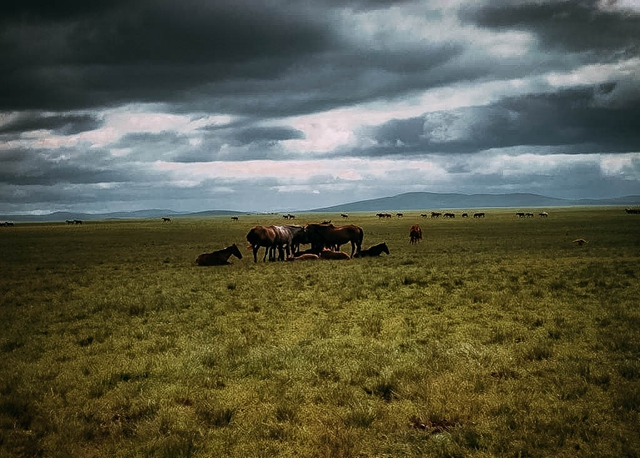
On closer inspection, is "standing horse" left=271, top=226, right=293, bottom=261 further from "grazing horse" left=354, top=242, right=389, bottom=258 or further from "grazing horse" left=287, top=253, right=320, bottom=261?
"grazing horse" left=354, top=242, right=389, bottom=258

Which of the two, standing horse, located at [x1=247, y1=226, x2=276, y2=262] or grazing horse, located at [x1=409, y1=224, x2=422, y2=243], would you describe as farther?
grazing horse, located at [x1=409, y1=224, x2=422, y2=243]

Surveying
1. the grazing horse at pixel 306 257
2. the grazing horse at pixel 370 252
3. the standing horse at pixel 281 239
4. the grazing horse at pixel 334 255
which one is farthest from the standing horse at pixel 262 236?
the grazing horse at pixel 370 252

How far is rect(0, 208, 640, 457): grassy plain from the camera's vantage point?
245 inches

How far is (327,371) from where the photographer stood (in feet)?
29.3

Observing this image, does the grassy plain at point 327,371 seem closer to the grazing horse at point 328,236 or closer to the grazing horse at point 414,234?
the grazing horse at point 328,236

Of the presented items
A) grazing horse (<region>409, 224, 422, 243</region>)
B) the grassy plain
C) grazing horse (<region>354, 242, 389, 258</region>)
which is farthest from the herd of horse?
grazing horse (<region>409, 224, 422, 243</region>)

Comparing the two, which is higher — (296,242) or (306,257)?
(296,242)

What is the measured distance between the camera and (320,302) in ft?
51.9

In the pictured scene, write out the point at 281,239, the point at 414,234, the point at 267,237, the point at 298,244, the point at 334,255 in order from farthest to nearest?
the point at 414,234
the point at 298,244
the point at 281,239
the point at 267,237
the point at 334,255

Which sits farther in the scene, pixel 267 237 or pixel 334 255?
pixel 267 237

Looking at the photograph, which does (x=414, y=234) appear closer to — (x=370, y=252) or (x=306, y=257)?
(x=370, y=252)

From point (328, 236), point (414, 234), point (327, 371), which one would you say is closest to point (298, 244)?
point (328, 236)

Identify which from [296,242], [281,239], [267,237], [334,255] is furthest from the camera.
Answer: [296,242]

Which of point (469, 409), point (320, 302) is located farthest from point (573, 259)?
point (469, 409)
